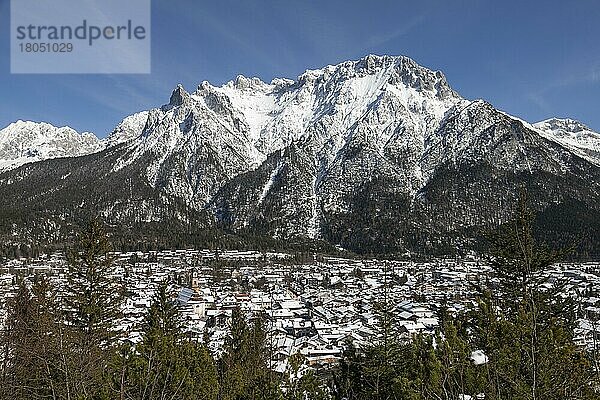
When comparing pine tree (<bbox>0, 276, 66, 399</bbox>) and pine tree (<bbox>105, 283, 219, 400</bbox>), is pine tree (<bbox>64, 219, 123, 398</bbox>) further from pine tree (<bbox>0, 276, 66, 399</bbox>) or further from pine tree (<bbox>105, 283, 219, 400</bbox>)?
pine tree (<bbox>105, 283, 219, 400</bbox>)

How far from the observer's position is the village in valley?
143 feet

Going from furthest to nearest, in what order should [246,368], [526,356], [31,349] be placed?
1. [246,368]
2. [31,349]
3. [526,356]

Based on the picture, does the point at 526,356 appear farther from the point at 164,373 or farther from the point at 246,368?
the point at 246,368

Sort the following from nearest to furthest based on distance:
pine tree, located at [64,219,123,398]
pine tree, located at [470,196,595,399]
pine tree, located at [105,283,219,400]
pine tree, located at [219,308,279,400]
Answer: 1. pine tree, located at [470,196,595,399]
2. pine tree, located at [105,283,219,400]
3. pine tree, located at [219,308,279,400]
4. pine tree, located at [64,219,123,398]

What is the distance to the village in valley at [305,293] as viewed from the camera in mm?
43594

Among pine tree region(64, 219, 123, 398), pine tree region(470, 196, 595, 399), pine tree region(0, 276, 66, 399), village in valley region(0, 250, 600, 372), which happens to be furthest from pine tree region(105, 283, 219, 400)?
pine tree region(64, 219, 123, 398)

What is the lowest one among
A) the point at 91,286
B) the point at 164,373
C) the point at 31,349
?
the point at 164,373

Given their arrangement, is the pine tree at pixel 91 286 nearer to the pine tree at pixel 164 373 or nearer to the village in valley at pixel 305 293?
the village in valley at pixel 305 293

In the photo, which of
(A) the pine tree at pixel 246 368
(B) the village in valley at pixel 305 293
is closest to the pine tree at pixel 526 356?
(B) the village in valley at pixel 305 293

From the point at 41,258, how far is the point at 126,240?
38.7 meters

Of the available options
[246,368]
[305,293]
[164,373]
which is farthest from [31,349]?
[305,293]

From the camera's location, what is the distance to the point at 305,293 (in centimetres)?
8356

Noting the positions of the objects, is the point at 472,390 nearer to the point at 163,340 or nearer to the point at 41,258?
the point at 163,340

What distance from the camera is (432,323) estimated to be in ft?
183
